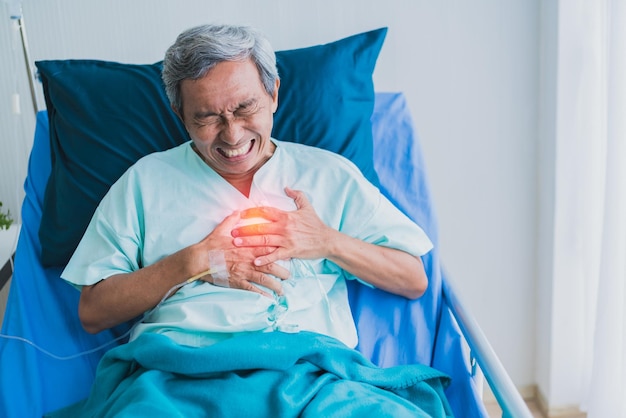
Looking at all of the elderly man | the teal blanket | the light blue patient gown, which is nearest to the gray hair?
the elderly man

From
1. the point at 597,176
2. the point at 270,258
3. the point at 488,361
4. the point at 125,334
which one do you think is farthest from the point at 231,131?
the point at 597,176

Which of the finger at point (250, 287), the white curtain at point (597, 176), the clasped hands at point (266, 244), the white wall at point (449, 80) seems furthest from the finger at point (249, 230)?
the white curtain at point (597, 176)

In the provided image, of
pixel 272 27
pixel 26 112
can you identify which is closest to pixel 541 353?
pixel 272 27

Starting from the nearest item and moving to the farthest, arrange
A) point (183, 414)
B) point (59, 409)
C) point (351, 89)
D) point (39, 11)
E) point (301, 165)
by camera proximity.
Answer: point (183, 414) → point (59, 409) → point (301, 165) → point (351, 89) → point (39, 11)

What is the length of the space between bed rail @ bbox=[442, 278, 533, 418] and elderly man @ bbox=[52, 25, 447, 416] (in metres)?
0.10

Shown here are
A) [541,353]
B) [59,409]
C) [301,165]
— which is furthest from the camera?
[541,353]

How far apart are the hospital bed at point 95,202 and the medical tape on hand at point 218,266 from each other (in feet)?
1.26

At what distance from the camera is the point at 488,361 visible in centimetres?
136

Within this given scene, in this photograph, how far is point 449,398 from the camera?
1.53 m

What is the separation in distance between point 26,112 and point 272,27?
2.67ft

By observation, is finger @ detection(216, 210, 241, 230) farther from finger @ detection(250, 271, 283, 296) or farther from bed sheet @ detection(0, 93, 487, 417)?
bed sheet @ detection(0, 93, 487, 417)

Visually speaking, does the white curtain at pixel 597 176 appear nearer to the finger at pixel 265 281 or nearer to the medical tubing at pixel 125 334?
the finger at pixel 265 281

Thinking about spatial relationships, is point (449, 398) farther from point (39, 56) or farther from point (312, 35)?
point (39, 56)

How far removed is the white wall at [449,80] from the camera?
2100 mm
